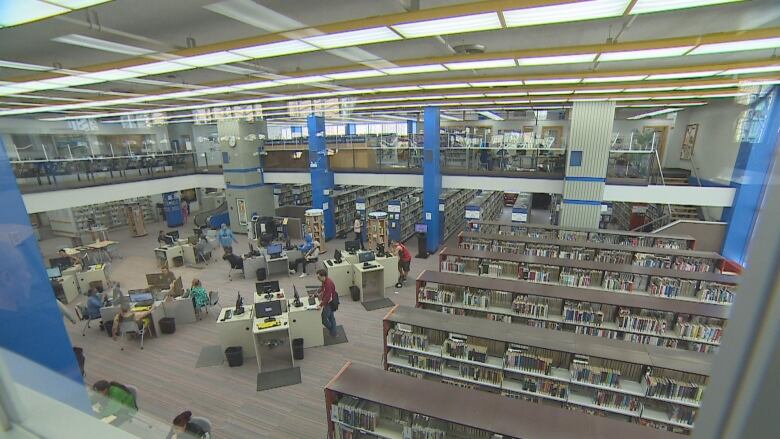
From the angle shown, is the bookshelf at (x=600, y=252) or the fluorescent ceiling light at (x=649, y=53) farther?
the bookshelf at (x=600, y=252)

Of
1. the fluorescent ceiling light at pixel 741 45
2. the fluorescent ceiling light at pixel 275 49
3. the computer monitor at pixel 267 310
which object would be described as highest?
the fluorescent ceiling light at pixel 275 49

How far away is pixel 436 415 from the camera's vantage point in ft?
11.7

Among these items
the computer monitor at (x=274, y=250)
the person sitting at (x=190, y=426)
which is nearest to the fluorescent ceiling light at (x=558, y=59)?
the person sitting at (x=190, y=426)

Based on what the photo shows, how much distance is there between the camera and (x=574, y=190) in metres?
10.7

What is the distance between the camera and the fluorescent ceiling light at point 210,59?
4325 mm

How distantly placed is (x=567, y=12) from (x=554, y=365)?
4328mm

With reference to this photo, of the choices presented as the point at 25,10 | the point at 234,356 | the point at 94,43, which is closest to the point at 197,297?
the point at 234,356

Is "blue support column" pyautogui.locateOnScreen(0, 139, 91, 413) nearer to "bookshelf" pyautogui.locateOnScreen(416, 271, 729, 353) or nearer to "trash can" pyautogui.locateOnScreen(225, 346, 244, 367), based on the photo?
"trash can" pyautogui.locateOnScreen(225, 346, 244, 367)

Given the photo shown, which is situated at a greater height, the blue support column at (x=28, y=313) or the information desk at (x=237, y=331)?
the blue support column at (x=28, y=313)

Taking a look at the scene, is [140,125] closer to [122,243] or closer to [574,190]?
[122,243]

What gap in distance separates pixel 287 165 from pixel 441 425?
43.6ft

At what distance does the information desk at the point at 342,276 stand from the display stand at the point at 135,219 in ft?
37.4

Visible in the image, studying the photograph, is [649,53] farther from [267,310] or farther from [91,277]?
[91,277]

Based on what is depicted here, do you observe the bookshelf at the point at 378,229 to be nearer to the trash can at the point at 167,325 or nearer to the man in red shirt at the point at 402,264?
the man in red shirt at the point at 402,264
